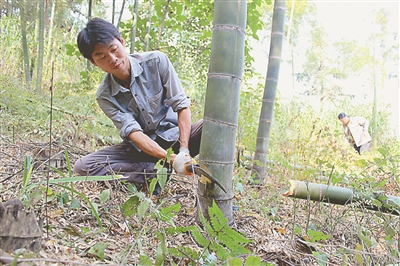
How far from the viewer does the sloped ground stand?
3.48 ft

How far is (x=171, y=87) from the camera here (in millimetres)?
2197

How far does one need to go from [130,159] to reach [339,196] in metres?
1.48

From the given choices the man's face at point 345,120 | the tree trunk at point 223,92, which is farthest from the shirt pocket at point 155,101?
the man's face at point 345,120

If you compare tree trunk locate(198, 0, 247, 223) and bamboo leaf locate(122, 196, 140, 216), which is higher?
tree trunk locate(198, 0, 247, 223)

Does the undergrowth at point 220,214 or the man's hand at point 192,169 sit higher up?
the man's hand at point 192,169

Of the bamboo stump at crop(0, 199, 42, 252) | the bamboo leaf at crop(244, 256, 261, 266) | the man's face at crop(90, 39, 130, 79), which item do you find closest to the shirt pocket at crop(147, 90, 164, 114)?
the man's face at crop(90, 39, 130, 79)

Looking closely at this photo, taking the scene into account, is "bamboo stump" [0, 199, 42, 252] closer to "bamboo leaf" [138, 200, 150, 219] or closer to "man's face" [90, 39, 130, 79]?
"bamboo leaf" [138, 200, 150, 219]

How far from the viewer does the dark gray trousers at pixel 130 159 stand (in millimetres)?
2281

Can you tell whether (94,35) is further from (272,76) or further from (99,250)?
(272,76)

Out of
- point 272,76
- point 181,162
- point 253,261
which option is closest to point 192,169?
point 181,162

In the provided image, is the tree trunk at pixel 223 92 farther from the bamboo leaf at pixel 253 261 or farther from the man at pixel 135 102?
the bamboo leaf at pixel 253 261

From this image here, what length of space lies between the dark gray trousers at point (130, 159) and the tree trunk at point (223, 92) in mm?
779

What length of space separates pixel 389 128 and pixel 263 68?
18.9 feet

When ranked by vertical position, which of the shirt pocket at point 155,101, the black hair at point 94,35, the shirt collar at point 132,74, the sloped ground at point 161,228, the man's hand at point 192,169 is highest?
the black hair at point 94,35
